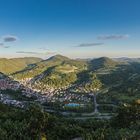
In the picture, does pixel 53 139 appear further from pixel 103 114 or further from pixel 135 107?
pixel 103 114

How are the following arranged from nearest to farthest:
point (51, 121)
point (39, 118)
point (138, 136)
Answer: point (138, 136) < point (39, 118) < point (51, 121)

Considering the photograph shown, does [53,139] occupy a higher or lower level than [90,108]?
higher

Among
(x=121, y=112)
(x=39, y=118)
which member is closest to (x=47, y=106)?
(x=121, y=112)

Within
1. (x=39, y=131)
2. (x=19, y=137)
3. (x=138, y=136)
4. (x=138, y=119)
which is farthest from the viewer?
(x=138, y=119)

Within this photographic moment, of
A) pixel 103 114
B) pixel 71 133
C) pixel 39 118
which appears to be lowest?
pixel 103 114

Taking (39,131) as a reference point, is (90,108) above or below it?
below

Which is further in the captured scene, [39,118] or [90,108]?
[90,108]

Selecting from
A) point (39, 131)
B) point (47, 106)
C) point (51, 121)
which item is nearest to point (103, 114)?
point (47, 106)

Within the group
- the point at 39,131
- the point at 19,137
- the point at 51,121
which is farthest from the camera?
the point at 51,121

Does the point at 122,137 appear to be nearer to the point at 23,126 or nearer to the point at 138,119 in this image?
the point at 23,126
